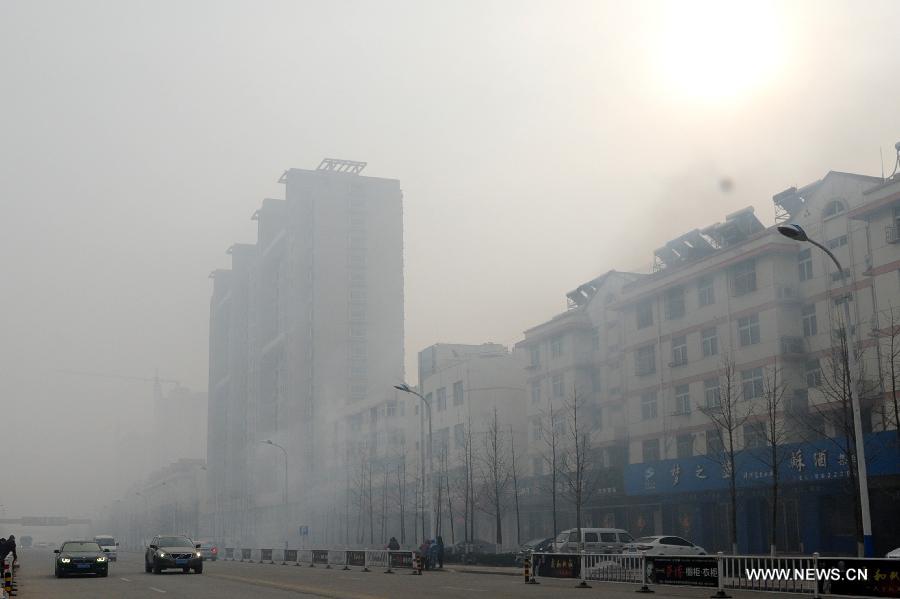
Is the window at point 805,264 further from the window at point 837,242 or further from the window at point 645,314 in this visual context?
the window at point 645,314

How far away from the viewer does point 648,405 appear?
61.7 metres

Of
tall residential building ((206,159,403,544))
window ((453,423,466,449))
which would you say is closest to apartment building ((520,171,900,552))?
window ((453,423,466,449))

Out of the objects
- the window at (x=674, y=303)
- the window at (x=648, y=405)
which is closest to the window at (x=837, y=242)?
the window at (x=674, y=303)

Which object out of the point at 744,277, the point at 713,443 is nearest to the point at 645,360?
the point at 713,443

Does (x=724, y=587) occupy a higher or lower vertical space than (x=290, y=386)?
lower

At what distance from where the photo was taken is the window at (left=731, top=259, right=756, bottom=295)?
5372 centimetres

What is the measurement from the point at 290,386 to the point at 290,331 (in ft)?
26.7

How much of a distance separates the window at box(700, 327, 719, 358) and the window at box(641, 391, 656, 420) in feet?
18.6

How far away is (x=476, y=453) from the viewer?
3125 inches

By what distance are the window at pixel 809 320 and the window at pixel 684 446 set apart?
9.34 meters

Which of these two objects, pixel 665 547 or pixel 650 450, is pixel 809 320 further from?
pixel 665 547

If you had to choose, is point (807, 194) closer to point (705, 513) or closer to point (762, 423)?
point (762, 423)

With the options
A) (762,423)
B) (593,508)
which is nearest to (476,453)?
(593,508)

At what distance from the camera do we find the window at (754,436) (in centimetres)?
5066
